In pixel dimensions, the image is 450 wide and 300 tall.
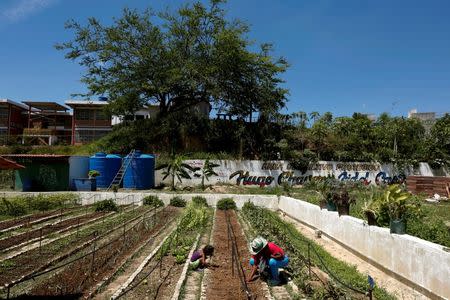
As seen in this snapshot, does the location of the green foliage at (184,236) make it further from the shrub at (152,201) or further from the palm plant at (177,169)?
the palm plant at (177,169)

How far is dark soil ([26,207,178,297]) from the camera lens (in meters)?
6.99

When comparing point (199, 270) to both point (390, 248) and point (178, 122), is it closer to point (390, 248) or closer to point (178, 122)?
point (390, 248)

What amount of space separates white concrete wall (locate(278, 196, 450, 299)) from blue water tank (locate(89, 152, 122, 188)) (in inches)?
684

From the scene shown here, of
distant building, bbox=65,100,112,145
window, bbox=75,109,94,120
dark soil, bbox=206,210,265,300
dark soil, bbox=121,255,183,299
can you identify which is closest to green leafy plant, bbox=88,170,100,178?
dark soil, bbox=206,210,265,300

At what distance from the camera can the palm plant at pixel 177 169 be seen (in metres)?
27.0

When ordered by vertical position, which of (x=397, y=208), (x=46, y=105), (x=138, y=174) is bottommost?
(x=397, y=208)

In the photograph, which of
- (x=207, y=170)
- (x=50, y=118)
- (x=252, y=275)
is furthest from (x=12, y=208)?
(x=50, y=118)

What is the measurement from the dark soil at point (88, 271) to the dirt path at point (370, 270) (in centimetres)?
541

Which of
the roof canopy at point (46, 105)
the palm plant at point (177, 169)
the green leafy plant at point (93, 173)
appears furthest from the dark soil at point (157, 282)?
the roof canopy at point (46, 105)

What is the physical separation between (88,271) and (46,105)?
45.2m

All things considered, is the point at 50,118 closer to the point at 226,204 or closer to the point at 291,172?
the point at 291,172

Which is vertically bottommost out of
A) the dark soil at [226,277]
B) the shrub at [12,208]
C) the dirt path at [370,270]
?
the dirt path at [370,270]

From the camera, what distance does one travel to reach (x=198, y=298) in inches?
270

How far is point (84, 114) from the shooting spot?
150 ft
